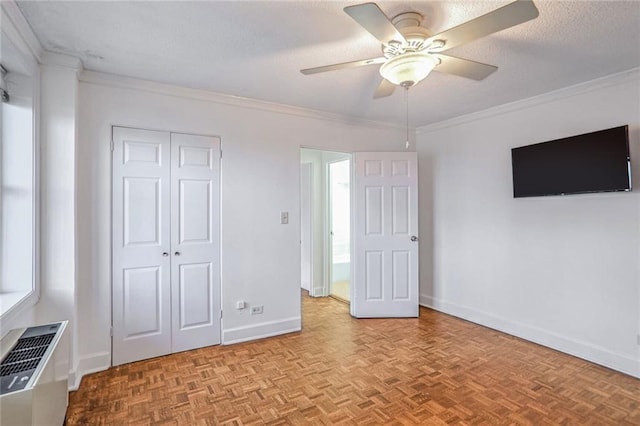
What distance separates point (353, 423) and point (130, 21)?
2747 mm

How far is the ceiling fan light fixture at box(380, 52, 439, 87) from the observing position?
71.9 inches

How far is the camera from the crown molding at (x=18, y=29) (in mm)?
1725

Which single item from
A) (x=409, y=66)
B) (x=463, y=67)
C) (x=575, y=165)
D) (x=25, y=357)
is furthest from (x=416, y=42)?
(x=25, y=357)

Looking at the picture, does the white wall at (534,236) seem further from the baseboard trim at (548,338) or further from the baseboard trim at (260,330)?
the baseboard trim at (260,330)

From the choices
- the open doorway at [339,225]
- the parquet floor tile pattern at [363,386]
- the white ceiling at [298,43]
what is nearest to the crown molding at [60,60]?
the white ceiling at [298,43]

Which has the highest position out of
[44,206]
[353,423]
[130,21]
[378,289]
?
[130,21]

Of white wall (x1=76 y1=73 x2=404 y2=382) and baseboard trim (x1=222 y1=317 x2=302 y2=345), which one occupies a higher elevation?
white wall (x1=76 y1=73 x2=404 y2=382)

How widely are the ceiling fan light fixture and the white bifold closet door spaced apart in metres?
1.89

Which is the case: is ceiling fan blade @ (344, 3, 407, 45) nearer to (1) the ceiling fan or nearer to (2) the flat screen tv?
(1) the ceiling fan

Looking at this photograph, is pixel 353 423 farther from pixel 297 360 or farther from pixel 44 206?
pixel 44 206

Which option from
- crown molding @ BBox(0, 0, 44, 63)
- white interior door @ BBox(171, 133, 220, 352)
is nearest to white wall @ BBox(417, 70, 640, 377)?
white interior door @ BBox(171, 133, 220, 352)

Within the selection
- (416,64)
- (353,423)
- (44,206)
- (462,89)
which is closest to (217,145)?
(44,206)

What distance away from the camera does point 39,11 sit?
6.02 feet

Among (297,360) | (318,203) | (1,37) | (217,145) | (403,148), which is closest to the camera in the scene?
(1,37)
